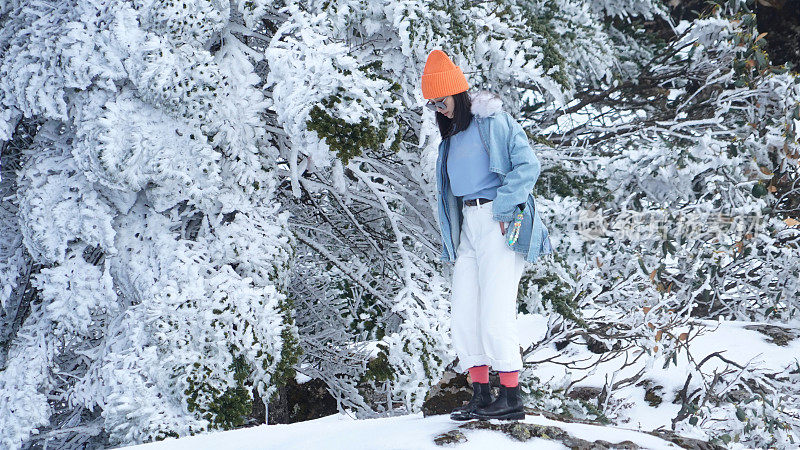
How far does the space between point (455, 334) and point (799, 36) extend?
6.13 meters

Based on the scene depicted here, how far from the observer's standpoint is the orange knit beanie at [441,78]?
3.78 metres

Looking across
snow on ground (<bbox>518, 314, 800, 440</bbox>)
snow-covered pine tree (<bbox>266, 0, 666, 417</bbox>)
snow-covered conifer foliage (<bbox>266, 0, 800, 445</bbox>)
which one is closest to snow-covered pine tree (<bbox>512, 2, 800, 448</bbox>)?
snow-covered conifer foliage (<bbox>266, 0, 800, 445</bbox>)

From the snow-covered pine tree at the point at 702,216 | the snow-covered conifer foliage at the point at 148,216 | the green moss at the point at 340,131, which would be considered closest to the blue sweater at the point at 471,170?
the green moss at the point at 340,131

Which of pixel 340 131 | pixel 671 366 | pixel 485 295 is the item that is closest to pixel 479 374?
pixel 485 295

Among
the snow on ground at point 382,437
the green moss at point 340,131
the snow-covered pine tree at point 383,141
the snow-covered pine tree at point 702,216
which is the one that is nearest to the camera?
the snow on ground at point 382,437

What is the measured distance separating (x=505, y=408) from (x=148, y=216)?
2585 millimetres

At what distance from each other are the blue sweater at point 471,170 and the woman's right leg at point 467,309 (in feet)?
0.35

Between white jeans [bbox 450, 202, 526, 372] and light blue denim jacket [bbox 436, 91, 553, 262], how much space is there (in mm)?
75

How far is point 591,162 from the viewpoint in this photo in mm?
6809

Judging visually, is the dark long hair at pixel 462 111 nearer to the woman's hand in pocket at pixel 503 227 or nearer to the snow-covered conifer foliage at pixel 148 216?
the woman's hand in pocket at pixel 503 227

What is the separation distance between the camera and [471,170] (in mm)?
3787

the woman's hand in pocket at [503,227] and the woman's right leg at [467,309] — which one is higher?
the woman's hand in pocket at [503,227]

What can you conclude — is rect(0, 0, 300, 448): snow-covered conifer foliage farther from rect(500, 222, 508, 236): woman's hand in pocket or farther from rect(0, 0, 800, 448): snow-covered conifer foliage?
rect(500, 222, 508, 236): woman's hand in pocket

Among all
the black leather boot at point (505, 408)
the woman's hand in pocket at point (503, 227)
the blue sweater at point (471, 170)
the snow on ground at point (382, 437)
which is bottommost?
the snow on ground at point (382, 437)
